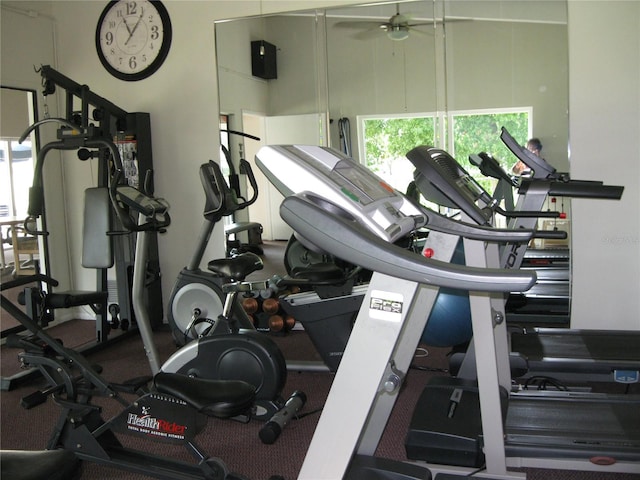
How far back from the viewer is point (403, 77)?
4.16 m

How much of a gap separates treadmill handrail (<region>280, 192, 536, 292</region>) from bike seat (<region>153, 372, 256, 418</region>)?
101cm

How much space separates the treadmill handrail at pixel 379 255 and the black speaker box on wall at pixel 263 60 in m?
3.38

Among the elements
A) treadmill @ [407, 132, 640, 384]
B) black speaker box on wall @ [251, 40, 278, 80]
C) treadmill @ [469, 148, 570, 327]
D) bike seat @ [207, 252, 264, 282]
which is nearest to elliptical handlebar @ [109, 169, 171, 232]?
bike seat @ [207, 252, 264, 282]

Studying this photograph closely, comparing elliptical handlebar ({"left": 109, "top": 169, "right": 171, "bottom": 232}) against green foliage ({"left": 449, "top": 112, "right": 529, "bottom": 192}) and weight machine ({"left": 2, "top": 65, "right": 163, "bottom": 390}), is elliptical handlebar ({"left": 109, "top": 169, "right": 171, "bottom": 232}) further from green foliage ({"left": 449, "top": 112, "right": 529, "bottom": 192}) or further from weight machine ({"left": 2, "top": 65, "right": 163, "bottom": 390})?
green foliage ({"left": 449, "top": 112, "right": 529, "bottom": 192})

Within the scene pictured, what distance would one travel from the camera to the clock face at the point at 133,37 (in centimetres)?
449

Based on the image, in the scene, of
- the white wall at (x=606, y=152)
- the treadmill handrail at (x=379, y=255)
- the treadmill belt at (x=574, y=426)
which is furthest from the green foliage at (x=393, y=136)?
the treadmill handrail at (x=379, y=255)

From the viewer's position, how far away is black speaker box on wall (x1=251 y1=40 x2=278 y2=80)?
431 centimetres

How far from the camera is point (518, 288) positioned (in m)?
0.97

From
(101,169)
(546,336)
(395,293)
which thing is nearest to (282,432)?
(546,336)

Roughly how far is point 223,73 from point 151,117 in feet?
2.26

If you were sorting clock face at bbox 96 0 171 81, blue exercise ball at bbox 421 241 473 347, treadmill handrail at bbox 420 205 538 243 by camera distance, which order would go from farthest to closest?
clock face at bbox 96 0 171 81, blue exercise ball at bbox 421 241 473 347, treadmill handrail at bbox 420 205 538 243

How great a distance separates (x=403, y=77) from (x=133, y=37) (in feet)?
6.87

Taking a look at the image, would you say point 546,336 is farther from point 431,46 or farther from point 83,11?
point 83,11

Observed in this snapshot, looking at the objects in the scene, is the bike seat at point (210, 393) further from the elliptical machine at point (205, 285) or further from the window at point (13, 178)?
the window at point (13, 178)
